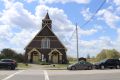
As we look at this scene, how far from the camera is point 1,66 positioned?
177 feet

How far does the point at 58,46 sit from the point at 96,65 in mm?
31278

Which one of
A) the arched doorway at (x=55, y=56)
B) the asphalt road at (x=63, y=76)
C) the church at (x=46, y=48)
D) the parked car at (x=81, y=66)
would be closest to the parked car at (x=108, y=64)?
the parked car at (x=81, y=66)

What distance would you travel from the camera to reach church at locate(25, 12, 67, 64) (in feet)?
281

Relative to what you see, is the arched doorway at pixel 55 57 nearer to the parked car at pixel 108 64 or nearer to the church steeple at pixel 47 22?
the church steeple at pixel 47 22

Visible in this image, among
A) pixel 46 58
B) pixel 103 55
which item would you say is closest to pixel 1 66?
pixel 46 58

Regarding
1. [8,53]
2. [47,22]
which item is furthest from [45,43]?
[8,53]

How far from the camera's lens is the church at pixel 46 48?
281 feet

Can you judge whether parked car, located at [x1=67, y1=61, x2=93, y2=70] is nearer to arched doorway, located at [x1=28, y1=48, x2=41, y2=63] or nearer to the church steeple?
arched doorway, located at [x1=28, y1=48, x2=41, y2=63]

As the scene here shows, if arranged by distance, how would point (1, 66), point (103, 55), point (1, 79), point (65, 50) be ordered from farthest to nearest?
1. point (103, 55)
2. point (65, 50)
3. point (1, 66)
4. point (1, 79)

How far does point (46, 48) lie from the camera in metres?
87.1

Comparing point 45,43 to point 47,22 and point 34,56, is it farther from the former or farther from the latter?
point 47,22

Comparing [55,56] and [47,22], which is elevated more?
[47,22]

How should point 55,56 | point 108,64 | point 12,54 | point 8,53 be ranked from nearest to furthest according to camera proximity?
point 108,64
point 55,56
point 8,53
point 12,54

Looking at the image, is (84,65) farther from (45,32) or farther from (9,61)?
(45,32)
